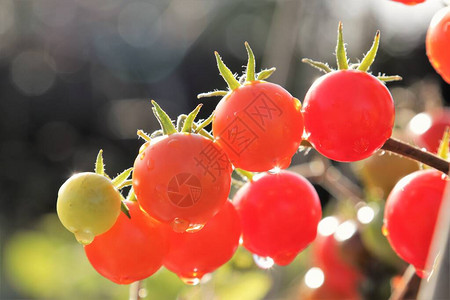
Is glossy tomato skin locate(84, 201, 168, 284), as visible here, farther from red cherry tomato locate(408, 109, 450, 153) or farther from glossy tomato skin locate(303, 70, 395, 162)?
red cherry tomato locate(408, 109, 450, 153)

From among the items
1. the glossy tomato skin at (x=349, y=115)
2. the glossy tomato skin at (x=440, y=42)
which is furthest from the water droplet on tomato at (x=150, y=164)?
the glossy tomato skin at (x=440, y=42)

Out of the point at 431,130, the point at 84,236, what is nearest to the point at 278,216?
the point at 84,236

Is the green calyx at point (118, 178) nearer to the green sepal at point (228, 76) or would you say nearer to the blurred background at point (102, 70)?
the green sepal at point (228, 76)

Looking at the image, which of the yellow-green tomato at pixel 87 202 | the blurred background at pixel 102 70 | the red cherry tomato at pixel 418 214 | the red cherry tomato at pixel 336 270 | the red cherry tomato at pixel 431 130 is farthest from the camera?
the blurred background at pixel 102 70

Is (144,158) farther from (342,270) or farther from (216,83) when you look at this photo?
(216,83)

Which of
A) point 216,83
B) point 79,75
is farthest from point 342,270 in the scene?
point 79,75

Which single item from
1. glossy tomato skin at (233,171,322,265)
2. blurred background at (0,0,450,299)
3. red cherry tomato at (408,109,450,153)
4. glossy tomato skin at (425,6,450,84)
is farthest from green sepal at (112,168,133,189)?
blurred background at (0,0,450,299)

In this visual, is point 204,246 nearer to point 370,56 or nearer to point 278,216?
point 278,216
